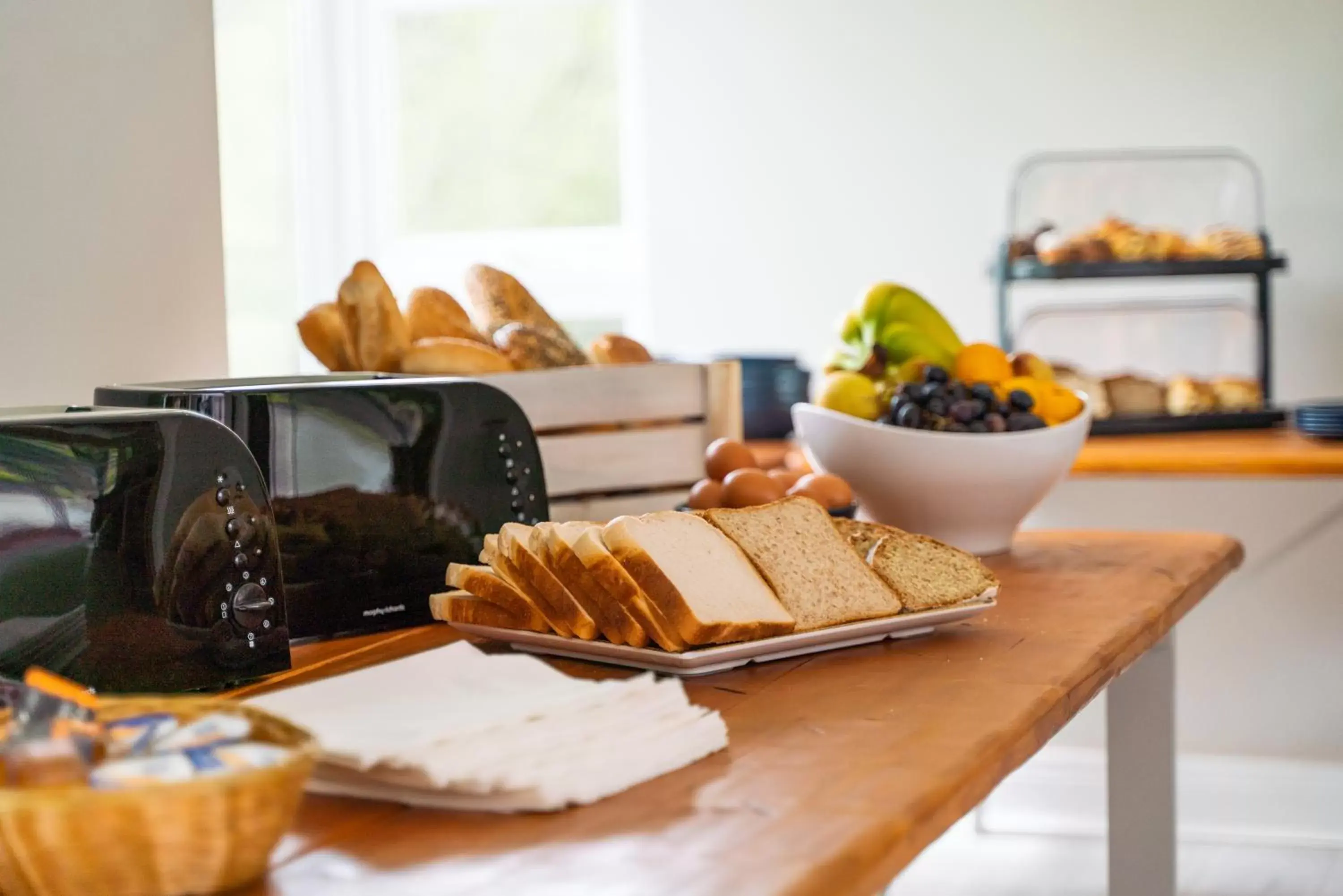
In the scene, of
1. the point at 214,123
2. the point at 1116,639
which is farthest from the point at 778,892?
the point at 214,123

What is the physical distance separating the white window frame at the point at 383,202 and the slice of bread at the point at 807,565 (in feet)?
9.58

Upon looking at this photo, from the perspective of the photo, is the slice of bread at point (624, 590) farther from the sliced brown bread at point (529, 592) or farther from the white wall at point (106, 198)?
the white wall at point (106, 198)

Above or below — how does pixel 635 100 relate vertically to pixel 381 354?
above

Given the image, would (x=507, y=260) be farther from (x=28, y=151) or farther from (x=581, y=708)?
(x=581, y=708)

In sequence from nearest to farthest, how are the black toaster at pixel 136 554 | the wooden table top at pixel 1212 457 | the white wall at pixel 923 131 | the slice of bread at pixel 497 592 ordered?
1. the black toaster at pixel 136 554
2. the slice of bread at pixel 497 592
3. the wooden table top at pixel 1212 457
4. the white wall at pixel 923 131

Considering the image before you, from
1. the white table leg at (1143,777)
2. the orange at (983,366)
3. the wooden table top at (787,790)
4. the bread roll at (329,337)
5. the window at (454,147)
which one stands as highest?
the window at (454,147)

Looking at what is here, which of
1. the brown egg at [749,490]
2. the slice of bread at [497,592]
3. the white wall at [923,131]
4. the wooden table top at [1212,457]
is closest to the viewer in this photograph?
the slice of bread at [497,592]

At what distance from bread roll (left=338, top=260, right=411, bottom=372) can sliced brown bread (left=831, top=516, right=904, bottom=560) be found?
19.6 inches

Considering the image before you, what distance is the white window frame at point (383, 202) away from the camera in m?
4.10

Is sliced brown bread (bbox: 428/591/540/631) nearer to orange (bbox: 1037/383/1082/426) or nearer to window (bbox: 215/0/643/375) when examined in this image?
orange (bbox: 1037/383/1082/426)

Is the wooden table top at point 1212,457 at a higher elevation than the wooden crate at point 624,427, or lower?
lower

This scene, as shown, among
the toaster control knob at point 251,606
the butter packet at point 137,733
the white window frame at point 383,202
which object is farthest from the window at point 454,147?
the butter packet at point 137,733

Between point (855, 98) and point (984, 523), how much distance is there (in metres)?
2.38

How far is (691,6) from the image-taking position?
389 centimetres
